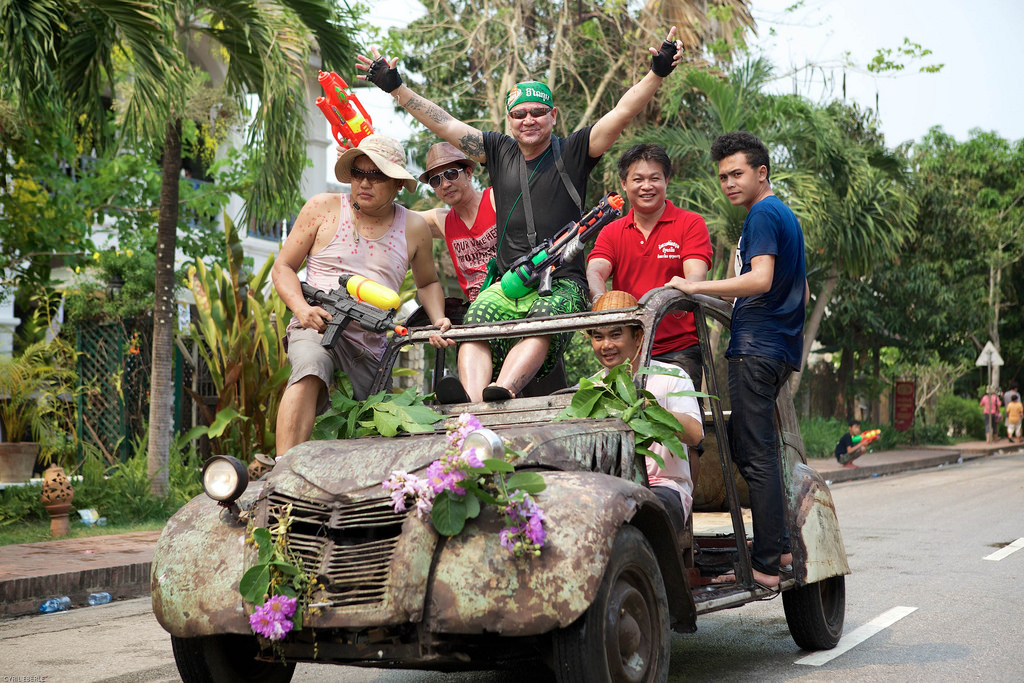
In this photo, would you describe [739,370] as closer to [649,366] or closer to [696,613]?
[649,366]

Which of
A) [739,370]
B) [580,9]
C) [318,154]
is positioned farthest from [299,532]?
[318,154]

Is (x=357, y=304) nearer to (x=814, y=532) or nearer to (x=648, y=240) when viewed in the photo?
(x=648, y=240)

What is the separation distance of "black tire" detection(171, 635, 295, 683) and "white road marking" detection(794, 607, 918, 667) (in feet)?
8.50

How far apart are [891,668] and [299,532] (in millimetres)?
2980

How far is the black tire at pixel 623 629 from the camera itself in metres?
3.40

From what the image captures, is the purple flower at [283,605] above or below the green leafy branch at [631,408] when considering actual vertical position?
below

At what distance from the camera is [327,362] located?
4926 mm

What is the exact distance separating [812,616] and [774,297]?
1.61 metres

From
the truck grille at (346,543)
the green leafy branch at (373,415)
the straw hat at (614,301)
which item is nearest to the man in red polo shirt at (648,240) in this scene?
the straw hat at (614,301)

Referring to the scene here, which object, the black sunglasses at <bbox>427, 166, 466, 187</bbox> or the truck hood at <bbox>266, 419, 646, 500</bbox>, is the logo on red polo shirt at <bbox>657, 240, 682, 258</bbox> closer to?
the black sunglasses at <bbox>427, 166, 466, 187</bbox>

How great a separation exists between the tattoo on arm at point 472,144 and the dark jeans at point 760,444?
1743 mm

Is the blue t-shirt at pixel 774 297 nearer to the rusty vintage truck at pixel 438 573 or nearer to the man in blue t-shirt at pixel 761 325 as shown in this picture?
the man in blue t-shirt at pixel 761 325

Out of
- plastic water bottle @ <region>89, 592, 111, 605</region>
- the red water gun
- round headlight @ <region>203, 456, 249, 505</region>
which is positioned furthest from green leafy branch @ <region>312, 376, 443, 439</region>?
plastic water bottle @ <region>89, 592, 111, 605</region>

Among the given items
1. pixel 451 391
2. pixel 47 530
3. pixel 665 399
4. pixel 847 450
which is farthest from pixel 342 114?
pixel 847 450
